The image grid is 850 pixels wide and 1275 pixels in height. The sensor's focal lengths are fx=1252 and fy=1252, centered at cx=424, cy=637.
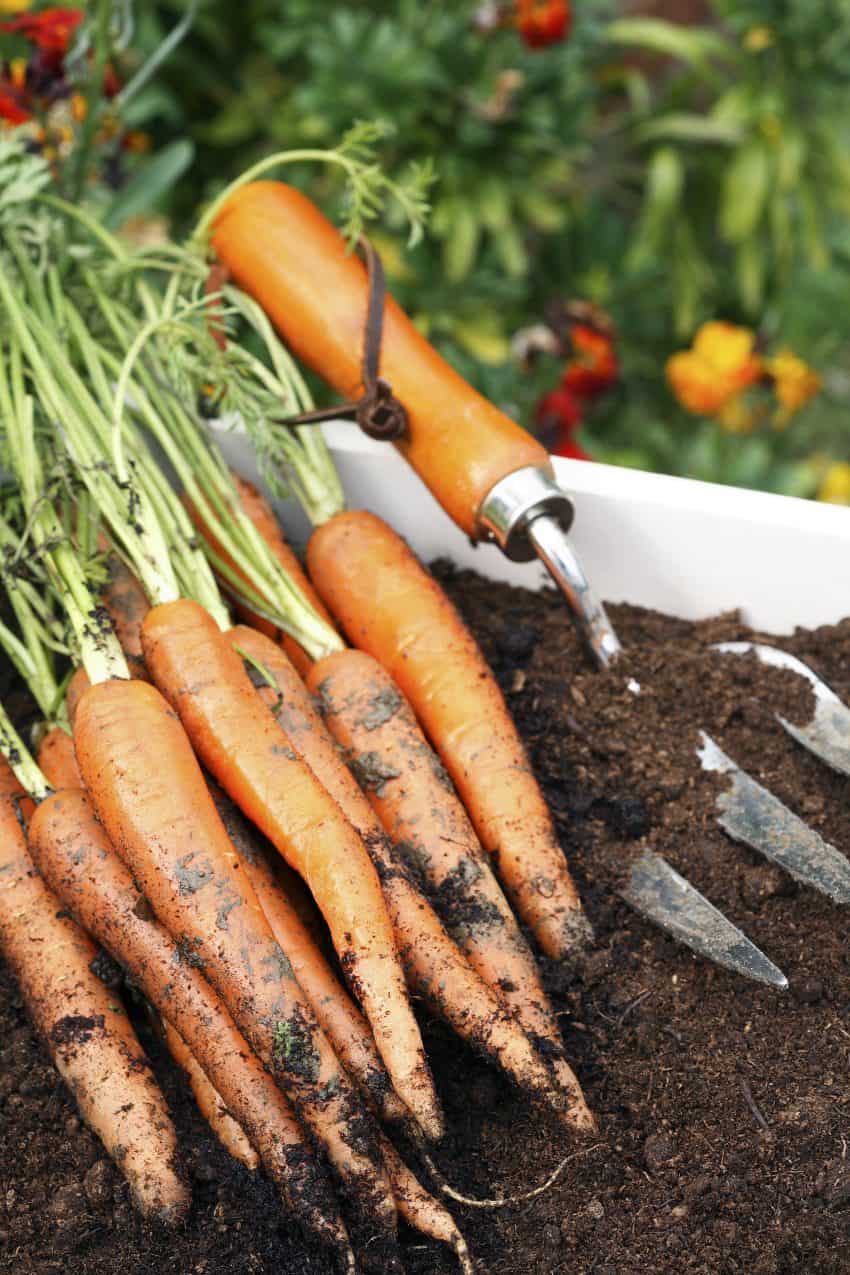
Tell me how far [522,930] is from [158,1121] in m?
0.37

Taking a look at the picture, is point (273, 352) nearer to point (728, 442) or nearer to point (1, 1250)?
point (1, 1250)

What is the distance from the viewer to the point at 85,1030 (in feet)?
3.68

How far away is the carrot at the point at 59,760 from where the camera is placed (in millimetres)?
1287

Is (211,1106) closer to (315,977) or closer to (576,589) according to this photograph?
(315,977)

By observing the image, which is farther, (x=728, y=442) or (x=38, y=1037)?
(x=728, y=442)

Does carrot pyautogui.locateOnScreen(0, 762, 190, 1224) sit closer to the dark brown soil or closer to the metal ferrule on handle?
the dark brown soil

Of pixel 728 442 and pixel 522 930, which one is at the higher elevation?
pixel 522 930

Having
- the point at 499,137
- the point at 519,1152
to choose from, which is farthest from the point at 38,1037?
the point at 499,137

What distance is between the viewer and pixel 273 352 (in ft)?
4.84

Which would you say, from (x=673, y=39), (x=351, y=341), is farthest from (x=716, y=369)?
(x=351, y=341)

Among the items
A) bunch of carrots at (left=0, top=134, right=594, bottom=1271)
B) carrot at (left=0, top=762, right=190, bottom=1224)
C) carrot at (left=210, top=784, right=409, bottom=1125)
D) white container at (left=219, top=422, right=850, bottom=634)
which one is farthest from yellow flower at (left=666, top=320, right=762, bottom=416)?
carrot at (left=0, top=762, right=190, bottom=1224)

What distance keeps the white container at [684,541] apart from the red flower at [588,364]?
72 centimetres

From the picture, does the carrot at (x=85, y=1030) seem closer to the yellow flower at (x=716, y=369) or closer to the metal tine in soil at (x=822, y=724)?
the metal tine in soil at (x=822, y=724)

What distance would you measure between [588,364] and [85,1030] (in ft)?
4.78
